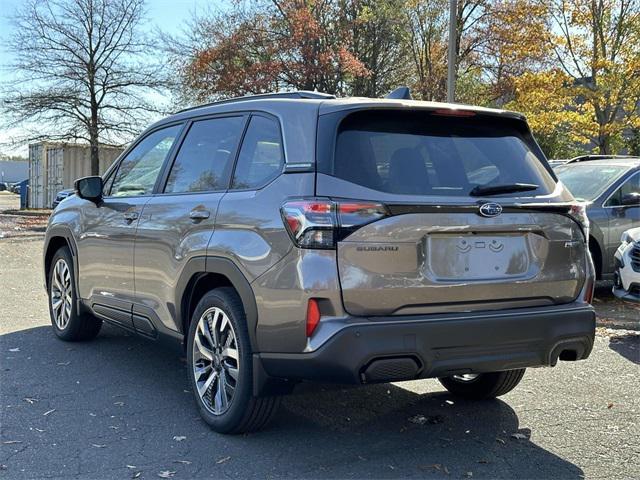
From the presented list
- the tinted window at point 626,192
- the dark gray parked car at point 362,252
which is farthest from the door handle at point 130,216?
the tinted window at point 626,192

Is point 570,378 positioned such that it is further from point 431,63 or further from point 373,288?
point 431,63

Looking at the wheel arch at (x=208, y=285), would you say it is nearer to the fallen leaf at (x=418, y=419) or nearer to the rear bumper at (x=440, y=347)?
the rear bumper at (x=440, y=347)

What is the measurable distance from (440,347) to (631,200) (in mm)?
6301

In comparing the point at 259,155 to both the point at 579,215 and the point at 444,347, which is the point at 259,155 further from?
the point at 579,215

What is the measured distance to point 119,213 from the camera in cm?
539

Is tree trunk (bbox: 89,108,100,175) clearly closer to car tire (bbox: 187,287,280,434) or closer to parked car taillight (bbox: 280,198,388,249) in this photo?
car tire (bbox: 187,287,280,434)

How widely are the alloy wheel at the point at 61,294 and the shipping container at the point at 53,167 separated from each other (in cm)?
2247

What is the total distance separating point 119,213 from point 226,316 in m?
1.78

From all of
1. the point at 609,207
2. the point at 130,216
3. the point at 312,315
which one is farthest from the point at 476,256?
the point at 609,207

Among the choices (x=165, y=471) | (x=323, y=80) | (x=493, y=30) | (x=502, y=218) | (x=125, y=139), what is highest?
(x=493, y=30)

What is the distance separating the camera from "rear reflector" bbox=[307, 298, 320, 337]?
3465 millimetres

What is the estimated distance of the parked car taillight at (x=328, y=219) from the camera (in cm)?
345

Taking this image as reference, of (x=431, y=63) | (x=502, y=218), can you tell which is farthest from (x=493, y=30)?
(x=502, y=218)

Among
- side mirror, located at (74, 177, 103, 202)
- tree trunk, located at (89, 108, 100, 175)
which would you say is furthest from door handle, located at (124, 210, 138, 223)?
tree trunk, located at (89, 108, 100, 175)
